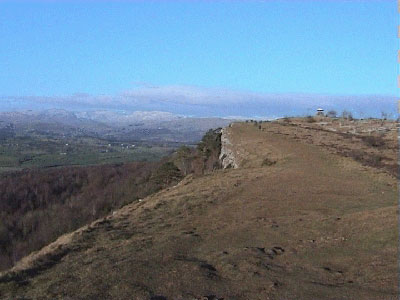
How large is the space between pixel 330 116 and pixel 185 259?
42.4 meters

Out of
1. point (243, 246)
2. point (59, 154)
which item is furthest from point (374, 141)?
point (59, 154)

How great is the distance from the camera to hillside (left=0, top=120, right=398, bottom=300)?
8.39 meters

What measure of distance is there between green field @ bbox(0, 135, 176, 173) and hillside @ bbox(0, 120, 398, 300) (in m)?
95.1

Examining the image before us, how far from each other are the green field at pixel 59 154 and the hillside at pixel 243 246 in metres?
95.1

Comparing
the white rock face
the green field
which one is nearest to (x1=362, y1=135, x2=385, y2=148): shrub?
the white rock face

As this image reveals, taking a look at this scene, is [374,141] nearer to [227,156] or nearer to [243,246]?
[227,156]

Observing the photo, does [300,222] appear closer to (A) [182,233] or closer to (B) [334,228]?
(B) [334,228]

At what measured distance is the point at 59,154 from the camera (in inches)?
5541

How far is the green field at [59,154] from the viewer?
120m

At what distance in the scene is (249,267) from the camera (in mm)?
9367

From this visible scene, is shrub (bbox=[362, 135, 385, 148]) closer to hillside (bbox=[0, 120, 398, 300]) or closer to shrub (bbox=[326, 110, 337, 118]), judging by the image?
hillside (bbox=[0, 120, 398, 300])

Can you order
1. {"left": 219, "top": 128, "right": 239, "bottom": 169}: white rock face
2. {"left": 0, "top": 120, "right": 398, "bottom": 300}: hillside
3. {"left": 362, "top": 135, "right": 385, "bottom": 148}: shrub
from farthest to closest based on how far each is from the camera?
{"left": 219, "top": 128, "right": 239, "bottom": 169}: white rock face < {"left": 362, "top": 135, "right": 385, "bottom": 148}: shrub < {"left": 0, "top": 120, "right": 398, "bottom": 300}: hillside

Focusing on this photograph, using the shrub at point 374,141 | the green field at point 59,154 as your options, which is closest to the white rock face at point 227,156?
the shrub at point 374,141

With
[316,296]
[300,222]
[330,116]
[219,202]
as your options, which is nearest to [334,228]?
[300,222]
